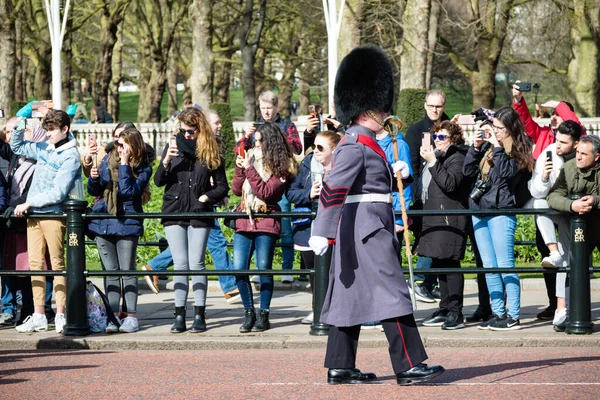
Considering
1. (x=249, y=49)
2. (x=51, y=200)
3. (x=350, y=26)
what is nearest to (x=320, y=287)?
(x=51, y=200)

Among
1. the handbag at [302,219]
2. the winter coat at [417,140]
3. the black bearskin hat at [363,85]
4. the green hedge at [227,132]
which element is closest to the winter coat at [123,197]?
the handbag at [302,219]

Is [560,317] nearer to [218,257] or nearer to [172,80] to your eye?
[218,257]

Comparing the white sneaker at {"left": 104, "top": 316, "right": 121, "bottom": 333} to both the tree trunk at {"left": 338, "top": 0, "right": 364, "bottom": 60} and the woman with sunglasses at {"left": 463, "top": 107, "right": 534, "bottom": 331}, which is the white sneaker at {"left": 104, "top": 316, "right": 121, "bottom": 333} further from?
the tree trunk at {"left": 338, "top": 0, "right": 364, "bottom": 60}

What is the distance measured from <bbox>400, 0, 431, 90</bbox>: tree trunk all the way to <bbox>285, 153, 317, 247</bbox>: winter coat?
16.6 metres

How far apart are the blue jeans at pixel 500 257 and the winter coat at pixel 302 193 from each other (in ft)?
5.22

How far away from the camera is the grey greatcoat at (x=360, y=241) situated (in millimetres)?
7723

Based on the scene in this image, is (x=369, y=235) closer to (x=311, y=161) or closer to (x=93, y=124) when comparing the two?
(x=311, y=161)

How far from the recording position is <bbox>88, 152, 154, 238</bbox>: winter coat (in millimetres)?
10375

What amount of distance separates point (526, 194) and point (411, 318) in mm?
2978

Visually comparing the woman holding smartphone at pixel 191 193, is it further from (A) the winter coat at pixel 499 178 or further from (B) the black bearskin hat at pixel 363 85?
(B) the black bearskin hat at pixel 363 85

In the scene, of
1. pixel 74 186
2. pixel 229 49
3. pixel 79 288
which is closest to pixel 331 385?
pixel 79 288

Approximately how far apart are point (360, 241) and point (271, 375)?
129 centimetres

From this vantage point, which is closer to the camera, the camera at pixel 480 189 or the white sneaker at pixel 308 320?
the camera at pixel 480 189

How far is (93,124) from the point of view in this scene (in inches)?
1284
